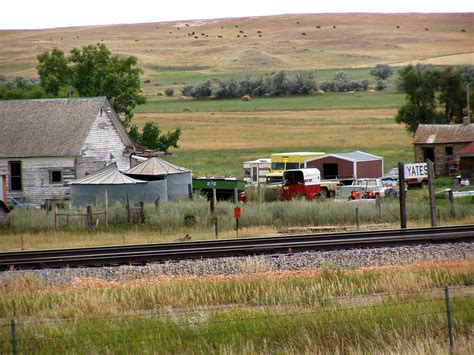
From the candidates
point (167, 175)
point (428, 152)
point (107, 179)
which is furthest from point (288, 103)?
point (107, 179)

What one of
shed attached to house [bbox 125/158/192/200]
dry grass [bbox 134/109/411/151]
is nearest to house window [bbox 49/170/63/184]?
shed attached to house [bbox 125/158/192/200]

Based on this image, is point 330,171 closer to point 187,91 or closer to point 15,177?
point 15,177

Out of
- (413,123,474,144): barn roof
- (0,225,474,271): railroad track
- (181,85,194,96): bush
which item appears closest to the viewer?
(0,225,474,271): railroad track

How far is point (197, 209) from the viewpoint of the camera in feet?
117

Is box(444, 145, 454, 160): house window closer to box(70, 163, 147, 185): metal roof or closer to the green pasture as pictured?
box(70, 163, 147, 185): metal roof

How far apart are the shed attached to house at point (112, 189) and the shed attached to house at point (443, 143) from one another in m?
22.0

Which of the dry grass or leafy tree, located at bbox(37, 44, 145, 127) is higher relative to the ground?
leafy tree, located at bbox(37, 44, 145, 127)

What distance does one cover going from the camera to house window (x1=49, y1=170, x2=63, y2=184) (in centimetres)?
4519

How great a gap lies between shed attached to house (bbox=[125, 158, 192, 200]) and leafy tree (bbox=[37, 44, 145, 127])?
61.1 feet

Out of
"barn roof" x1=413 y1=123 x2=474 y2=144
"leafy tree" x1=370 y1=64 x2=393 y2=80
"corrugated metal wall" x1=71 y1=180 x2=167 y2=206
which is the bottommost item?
"corrugated metal wall" x1=71 y1=180 x2=167 y2=206

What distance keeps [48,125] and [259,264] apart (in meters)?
26.4

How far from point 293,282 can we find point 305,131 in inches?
2896

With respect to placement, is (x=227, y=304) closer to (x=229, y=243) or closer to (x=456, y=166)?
(x=229, y=243)

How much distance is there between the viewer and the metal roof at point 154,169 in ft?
144
